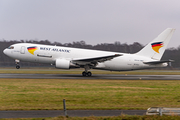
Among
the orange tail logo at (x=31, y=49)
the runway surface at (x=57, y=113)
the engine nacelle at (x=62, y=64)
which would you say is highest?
the orange tail logo at (x=31, y=49)

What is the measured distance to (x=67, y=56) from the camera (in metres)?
33.1

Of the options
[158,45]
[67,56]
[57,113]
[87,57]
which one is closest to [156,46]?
[158,45]

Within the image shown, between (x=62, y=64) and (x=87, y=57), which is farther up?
(x=87, y=57)

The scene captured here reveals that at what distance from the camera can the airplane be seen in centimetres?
3261

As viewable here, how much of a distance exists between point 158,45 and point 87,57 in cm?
1087

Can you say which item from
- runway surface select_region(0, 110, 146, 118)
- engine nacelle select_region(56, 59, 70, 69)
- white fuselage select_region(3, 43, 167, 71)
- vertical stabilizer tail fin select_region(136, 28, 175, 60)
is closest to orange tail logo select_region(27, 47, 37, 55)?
white fuselage select_region(3, 43, 167, 71)

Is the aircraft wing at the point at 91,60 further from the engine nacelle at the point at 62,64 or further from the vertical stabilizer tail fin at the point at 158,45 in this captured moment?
the vertical stabilizer tail fin at the point at 158,45

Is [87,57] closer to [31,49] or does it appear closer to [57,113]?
[31,49]

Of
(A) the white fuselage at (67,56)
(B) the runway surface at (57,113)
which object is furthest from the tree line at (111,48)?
(B) the runway surface at (57,113)

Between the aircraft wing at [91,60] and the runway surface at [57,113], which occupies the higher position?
the aircraft wing at [91,60]

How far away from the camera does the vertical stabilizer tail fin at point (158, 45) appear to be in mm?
33594

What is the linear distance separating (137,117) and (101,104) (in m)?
4.09

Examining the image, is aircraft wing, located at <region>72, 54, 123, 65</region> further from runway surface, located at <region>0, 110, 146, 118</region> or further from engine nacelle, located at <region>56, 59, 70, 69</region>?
runway surface, located at <region>0, 110, 146, 118</region>

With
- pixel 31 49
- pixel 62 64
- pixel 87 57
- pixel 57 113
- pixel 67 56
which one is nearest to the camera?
pixel 57 113
